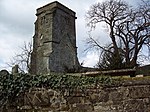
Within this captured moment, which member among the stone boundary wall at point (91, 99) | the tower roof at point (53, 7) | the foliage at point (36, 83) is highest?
the tower roof at point (53, 7)

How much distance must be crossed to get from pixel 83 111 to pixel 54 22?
28.5 m

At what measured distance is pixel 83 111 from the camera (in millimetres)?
5168

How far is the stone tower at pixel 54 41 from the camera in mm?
31547

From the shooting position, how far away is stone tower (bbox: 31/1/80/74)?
31547 millimetres

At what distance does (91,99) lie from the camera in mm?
5211

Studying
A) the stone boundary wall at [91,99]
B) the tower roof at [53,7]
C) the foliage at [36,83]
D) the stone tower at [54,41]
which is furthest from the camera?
the tower roof at [53,7]

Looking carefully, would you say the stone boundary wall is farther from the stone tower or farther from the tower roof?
the tower roof

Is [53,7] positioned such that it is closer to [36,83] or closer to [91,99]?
[36,83]

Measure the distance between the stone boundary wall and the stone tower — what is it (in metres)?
25.0

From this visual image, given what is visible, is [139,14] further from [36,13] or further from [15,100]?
[15,100]

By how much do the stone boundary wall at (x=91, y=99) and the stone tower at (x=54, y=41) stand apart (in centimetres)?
2503

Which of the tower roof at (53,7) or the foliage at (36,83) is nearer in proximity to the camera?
the foliage at (36,83)

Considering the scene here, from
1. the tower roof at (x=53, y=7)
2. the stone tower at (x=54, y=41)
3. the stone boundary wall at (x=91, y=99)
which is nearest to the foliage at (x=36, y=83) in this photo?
the stone boundary wall at (x=91, y=99)

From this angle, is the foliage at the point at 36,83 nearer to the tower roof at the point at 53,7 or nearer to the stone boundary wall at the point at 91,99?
the stone boundary wall at the point at 91,99
